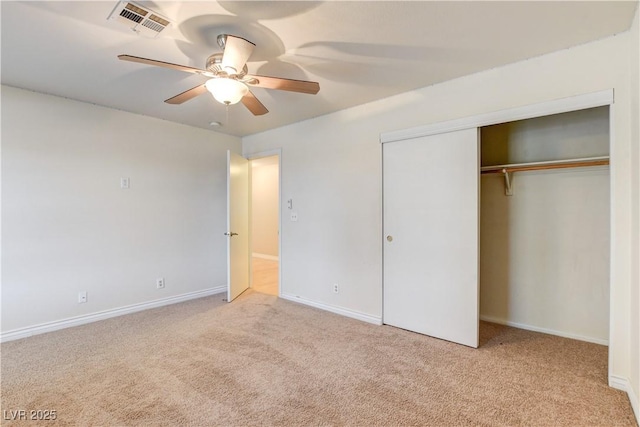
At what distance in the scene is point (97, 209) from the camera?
3.38 meters

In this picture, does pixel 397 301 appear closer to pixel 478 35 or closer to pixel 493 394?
pixel 493 394

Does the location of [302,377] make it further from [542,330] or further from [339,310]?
[542,330]

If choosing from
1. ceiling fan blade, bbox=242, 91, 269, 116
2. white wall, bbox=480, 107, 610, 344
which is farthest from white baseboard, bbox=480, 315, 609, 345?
ceiling fan blade, bbox=242, 91, 269, 116

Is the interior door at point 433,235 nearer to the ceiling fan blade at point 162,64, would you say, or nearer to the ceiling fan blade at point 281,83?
the ceiling fan blade at point 281,83

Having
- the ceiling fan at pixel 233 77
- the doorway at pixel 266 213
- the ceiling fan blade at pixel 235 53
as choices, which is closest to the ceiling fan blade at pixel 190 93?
the ceiling fan at pixel 233 77

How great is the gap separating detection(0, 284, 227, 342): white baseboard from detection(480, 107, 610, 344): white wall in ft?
12.4

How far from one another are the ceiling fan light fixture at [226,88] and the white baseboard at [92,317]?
298cm

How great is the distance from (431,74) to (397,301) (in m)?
2.21

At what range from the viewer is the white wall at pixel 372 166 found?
2.02m

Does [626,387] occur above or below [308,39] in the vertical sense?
below

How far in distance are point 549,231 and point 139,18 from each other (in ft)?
12.5

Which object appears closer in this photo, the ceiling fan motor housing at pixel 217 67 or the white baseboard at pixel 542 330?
the ceiling fan motor housing at pixel 217 67

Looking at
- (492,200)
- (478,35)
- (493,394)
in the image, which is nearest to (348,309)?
(493,394)

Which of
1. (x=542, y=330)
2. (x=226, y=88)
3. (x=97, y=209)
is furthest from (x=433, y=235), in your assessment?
(x=97, y=209)
